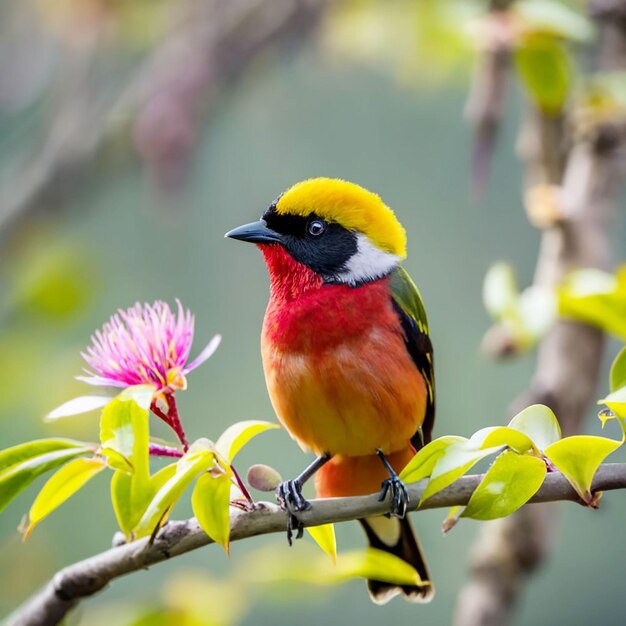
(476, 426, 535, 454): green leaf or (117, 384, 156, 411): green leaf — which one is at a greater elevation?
(117, 384, 156, 411): green leaf

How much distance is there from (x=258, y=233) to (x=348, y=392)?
0.30 m

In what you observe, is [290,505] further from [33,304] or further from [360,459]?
[33,304]

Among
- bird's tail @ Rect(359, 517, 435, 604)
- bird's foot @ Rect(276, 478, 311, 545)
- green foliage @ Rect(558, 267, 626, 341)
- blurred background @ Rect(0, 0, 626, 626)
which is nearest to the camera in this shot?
bird's foot @ Rect(276, 478, 311, 545)

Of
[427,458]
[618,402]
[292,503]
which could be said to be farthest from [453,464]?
[292,503]

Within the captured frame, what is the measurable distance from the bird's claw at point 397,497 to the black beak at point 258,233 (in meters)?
0.49

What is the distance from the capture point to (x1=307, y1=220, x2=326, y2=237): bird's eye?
1.60 metres

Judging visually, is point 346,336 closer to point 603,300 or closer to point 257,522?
point 603,300

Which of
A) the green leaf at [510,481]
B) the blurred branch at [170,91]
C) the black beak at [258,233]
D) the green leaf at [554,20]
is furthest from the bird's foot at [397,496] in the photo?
the blurred branch at [170,91]

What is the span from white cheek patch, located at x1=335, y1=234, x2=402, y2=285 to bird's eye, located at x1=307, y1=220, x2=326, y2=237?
59mm

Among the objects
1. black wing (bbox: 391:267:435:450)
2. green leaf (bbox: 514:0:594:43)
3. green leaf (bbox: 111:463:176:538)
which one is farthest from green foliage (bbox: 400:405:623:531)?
green leaf (bbox: 514:0:594:43)

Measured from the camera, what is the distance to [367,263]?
1.60 metres

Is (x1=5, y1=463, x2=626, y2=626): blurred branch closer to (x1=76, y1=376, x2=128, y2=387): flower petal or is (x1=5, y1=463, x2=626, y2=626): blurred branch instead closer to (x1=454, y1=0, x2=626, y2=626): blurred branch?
(x1=76, y1=376, x2=128, y2=387): flower petal

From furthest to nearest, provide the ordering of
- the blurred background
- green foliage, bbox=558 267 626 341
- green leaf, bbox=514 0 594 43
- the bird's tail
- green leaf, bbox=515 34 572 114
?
1. the blurred background
2. green leaf, bbox=515 34 572 114
3. green leaf, bbox=514 0 594 43
4. the bird's tail
5. green foliage, bbox=558 267 626 341

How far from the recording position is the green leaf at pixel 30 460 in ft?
3.14
